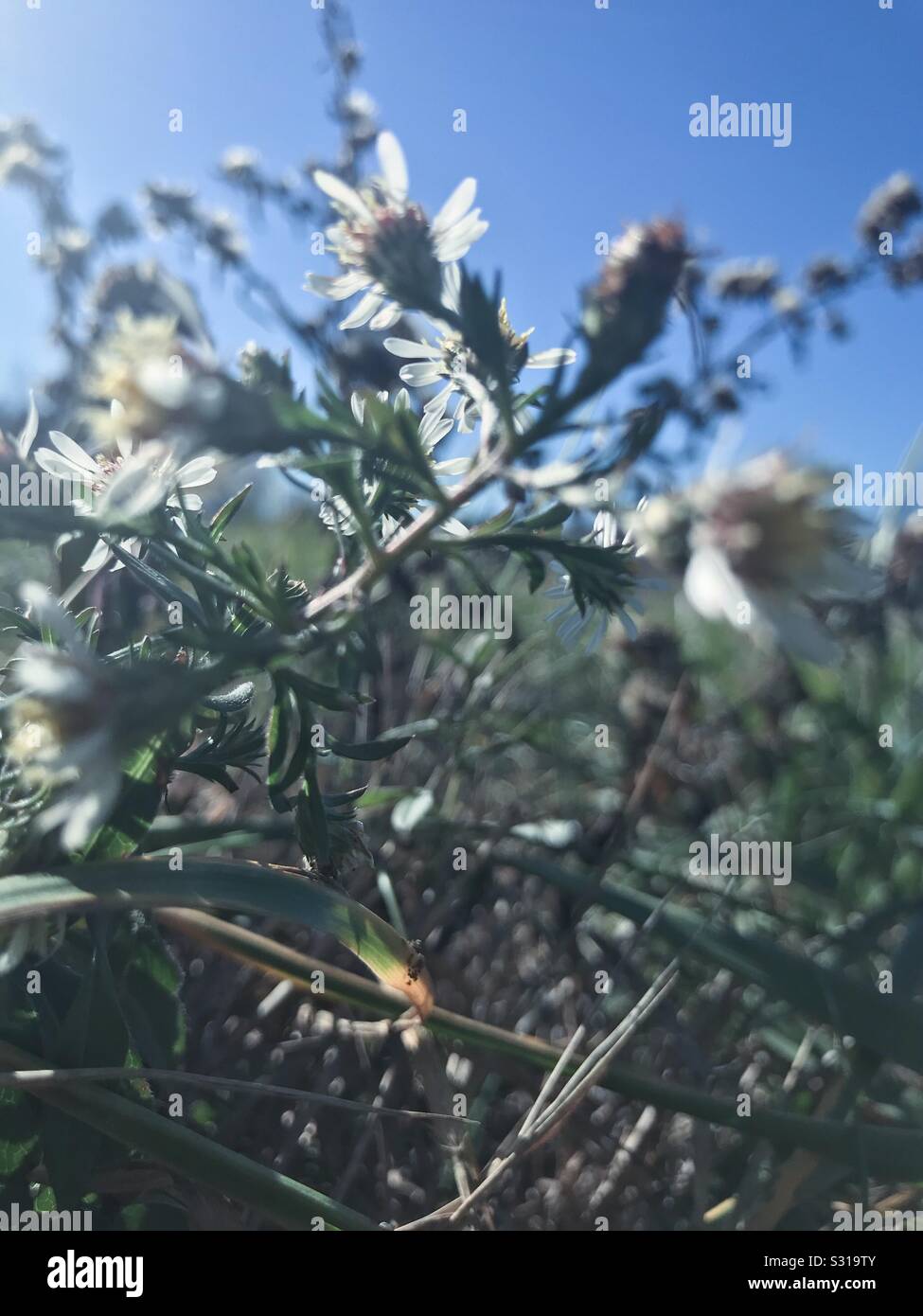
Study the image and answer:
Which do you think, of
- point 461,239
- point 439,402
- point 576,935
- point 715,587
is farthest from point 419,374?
point 576,935

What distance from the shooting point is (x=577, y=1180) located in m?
1.03

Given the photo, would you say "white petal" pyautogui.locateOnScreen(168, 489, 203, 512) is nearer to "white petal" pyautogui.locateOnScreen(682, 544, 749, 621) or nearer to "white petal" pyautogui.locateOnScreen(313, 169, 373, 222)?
"white petal" pyautogui.locateOnScreen(313, 169, 373, 222)

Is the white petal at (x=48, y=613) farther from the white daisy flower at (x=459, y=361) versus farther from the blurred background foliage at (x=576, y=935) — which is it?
the white daisy flower at (x=459, y=361)

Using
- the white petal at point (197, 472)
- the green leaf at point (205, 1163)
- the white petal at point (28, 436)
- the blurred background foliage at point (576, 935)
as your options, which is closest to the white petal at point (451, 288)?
the blurred background foliage at point (576, 935)

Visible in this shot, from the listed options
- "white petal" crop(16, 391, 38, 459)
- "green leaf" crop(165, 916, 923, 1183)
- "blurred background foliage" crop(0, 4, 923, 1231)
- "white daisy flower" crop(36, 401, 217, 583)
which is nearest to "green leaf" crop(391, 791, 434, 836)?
"blurred background foliage" crop(0, 4, 923, 1231)

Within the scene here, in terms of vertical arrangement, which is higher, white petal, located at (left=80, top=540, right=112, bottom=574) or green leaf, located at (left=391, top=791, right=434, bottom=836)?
white petal, located at (left=80, top=540, right=112, bottom=574)

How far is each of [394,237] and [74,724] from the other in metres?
0.39

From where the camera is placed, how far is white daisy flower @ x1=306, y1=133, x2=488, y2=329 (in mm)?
649

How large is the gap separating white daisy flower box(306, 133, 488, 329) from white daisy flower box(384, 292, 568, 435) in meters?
0.02

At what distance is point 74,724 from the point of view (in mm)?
499

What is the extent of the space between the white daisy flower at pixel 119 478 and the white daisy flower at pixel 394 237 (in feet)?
0.57

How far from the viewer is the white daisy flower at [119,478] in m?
0.57

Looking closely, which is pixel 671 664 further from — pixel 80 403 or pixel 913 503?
pixel 80 403
